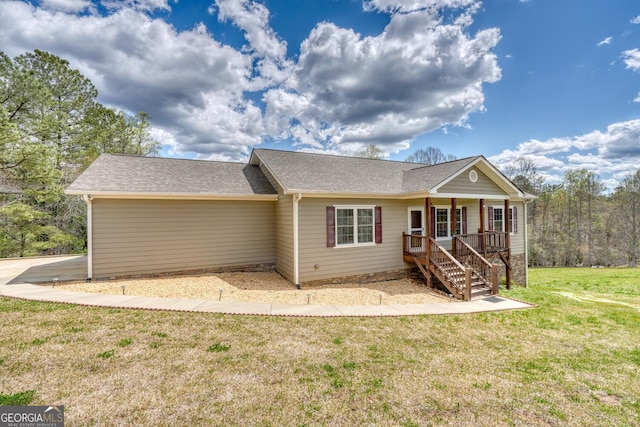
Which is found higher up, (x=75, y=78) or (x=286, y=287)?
(x=75, y=78)

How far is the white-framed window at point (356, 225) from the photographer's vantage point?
9.84 metres

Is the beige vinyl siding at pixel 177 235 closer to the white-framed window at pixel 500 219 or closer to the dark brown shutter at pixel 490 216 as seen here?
the dark brown shutter at pixel 490 216

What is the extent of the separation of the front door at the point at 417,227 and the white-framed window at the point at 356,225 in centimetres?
174

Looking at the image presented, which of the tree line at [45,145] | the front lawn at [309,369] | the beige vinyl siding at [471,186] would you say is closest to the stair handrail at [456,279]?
the front lawn at [309,369]

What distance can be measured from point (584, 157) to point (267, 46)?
126ft

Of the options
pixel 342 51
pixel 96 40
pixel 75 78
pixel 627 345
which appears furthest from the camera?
pixel 75 78

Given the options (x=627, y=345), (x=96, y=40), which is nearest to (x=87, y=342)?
(x=627, y=345)

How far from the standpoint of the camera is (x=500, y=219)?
45.3ft

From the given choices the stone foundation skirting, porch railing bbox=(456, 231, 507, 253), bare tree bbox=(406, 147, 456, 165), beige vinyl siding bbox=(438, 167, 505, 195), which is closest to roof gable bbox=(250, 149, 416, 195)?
beige vinyl siding bbox=(438, 167, 505, 195)

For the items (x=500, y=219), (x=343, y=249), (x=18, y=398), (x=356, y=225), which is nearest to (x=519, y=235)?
(x=500, y=219)

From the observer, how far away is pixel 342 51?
13711 mm

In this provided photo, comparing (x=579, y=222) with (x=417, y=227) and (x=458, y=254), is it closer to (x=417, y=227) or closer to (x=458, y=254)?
(x=458, y=254)

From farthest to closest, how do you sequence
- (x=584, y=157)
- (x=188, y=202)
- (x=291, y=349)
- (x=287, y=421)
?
(x=584, y=157), (x=188, y=202), (x=291, y=349), (x=287, y=421)

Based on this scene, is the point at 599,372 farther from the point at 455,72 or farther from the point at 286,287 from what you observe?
the point at 455,72
